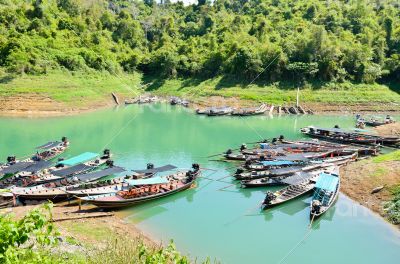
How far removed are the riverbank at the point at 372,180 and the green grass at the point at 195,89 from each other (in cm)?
3142

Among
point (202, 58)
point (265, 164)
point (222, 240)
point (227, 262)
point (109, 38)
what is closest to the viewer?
point (227, 262)

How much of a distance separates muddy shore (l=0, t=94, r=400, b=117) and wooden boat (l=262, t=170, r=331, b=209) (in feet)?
108

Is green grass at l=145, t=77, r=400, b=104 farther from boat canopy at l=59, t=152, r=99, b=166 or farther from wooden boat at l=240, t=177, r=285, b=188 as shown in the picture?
wooden boat at l=240, t=177, r=285, b=188

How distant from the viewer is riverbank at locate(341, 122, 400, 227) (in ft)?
75.6

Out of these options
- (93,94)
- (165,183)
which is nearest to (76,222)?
(165,183)

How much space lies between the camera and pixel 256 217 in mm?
21406

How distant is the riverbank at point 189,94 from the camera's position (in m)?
52.8

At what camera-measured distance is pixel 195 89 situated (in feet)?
217

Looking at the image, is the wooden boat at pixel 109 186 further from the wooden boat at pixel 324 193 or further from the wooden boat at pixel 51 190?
the wooden boat at pixel 324 193

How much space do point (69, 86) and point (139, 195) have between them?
1605 inches

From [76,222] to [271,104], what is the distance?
4284 centimetres

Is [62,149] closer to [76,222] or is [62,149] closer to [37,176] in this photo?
[37,176]

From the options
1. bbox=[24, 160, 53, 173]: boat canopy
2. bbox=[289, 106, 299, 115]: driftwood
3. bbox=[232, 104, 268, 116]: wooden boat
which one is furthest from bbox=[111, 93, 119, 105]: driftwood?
bbox=[24, 160, 53, 173]: boat canopy

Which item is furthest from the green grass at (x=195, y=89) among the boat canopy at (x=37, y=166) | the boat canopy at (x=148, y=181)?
the boat canopy at (x=148, y=181)
